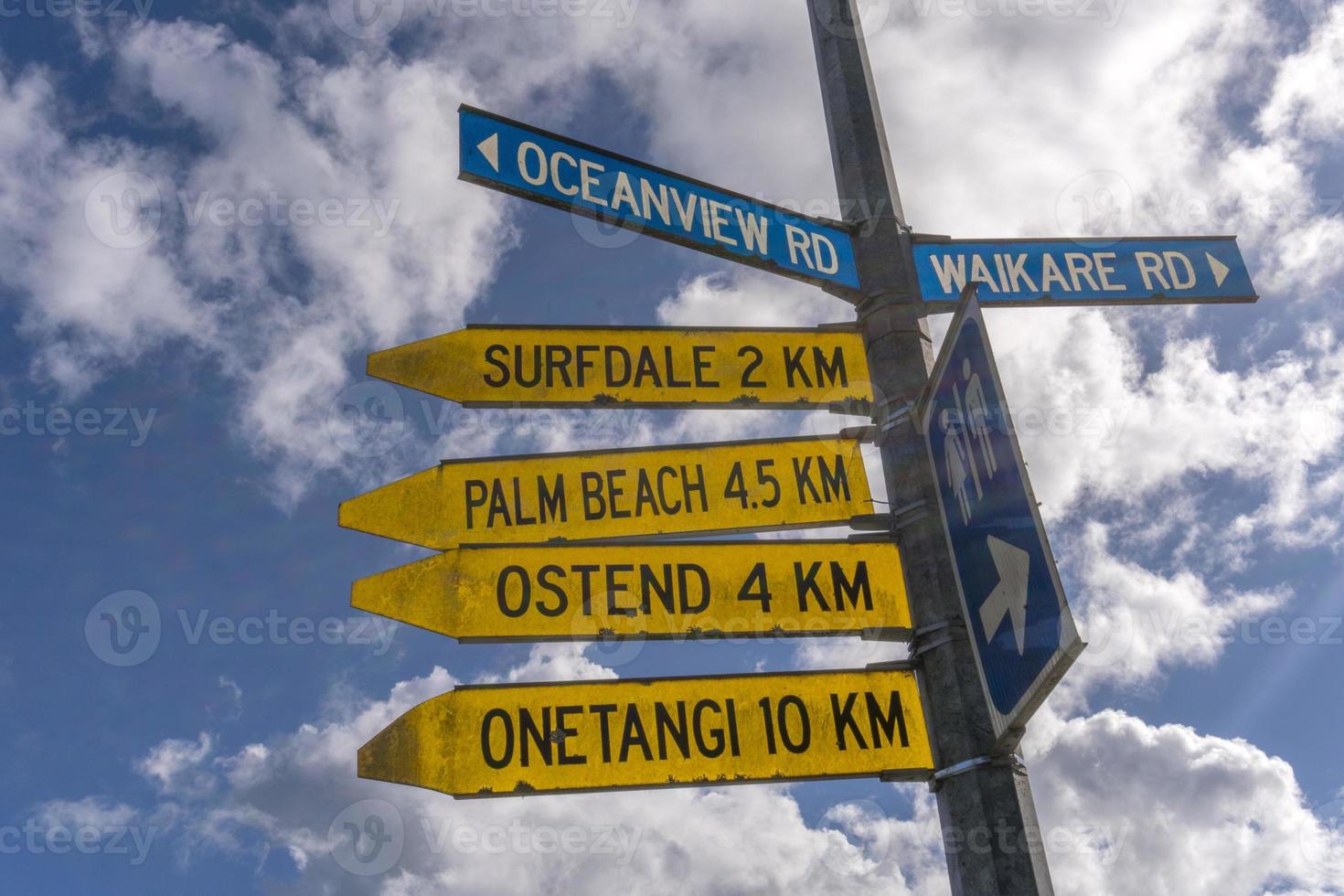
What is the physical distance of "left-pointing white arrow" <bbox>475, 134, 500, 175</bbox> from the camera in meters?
4.84

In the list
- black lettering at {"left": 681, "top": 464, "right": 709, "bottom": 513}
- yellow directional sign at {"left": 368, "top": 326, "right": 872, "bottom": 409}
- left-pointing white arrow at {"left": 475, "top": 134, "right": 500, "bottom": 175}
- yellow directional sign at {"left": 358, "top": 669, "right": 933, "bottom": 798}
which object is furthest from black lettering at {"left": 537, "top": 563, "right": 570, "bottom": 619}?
left-pointing white arrow at {"left": 475, "top": 134, "right": 500, "bottom": 175}

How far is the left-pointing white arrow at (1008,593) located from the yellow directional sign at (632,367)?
6.72 feet

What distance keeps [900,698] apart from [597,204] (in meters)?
2.61

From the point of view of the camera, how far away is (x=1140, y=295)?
541 cm

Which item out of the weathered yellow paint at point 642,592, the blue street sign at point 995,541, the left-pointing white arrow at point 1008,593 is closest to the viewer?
the blue street sign at point 995,541

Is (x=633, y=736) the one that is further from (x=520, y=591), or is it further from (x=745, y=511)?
(x=745, y=511)

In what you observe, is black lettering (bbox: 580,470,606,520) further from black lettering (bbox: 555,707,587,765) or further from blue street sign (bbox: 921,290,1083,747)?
blue street sign (bbox: 921,290,1083,747)

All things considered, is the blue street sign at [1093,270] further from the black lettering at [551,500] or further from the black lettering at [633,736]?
the black lettering at [633,736]

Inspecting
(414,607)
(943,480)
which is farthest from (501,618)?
(943,480)

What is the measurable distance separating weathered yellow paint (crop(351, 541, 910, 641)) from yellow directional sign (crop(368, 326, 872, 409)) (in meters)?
0.78

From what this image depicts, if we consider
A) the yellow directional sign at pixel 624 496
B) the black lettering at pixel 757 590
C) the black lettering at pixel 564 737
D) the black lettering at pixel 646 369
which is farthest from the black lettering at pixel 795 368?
the black lettering at pixel 564 737

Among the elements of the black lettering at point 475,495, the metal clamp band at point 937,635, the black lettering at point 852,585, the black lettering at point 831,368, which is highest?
the black lettering at point 831,368

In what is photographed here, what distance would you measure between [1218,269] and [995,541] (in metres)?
3.49

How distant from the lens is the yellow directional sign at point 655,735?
4.16 meters
